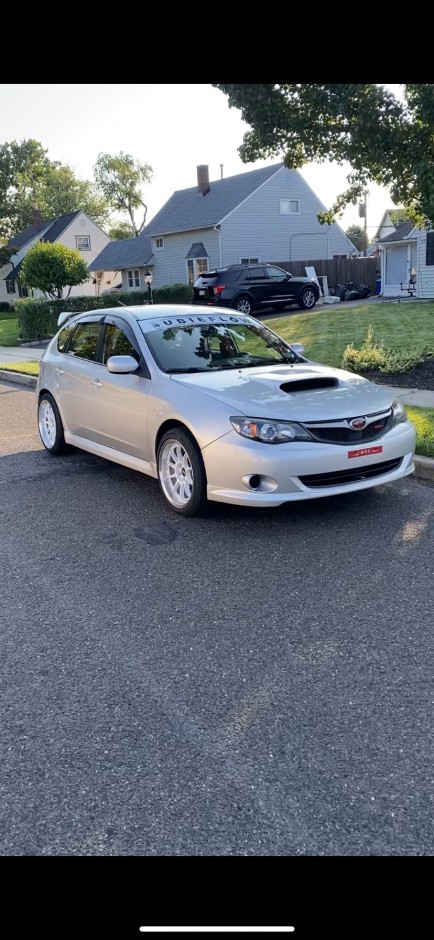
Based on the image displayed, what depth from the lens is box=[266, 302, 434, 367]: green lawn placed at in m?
13.7

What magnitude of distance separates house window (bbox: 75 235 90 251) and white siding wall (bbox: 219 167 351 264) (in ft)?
75.3

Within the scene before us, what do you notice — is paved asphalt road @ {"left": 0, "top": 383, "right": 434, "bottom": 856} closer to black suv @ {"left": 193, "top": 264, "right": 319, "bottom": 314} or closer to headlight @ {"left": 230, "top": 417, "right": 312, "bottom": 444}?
headlight @ {"left": 230, "top": 417, "right": 312, "bottom": 444}

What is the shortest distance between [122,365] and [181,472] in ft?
3.58

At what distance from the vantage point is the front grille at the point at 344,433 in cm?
524

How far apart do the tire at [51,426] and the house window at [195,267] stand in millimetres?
29504

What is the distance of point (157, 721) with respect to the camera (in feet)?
10.2

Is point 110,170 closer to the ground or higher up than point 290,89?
higher up

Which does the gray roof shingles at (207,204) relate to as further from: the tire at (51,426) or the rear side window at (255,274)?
the tire at (51,426)

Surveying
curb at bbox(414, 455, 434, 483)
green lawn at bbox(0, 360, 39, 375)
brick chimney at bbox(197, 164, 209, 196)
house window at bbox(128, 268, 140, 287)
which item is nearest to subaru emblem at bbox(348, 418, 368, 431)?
curb at bbox(414, 455, 434, 483)
